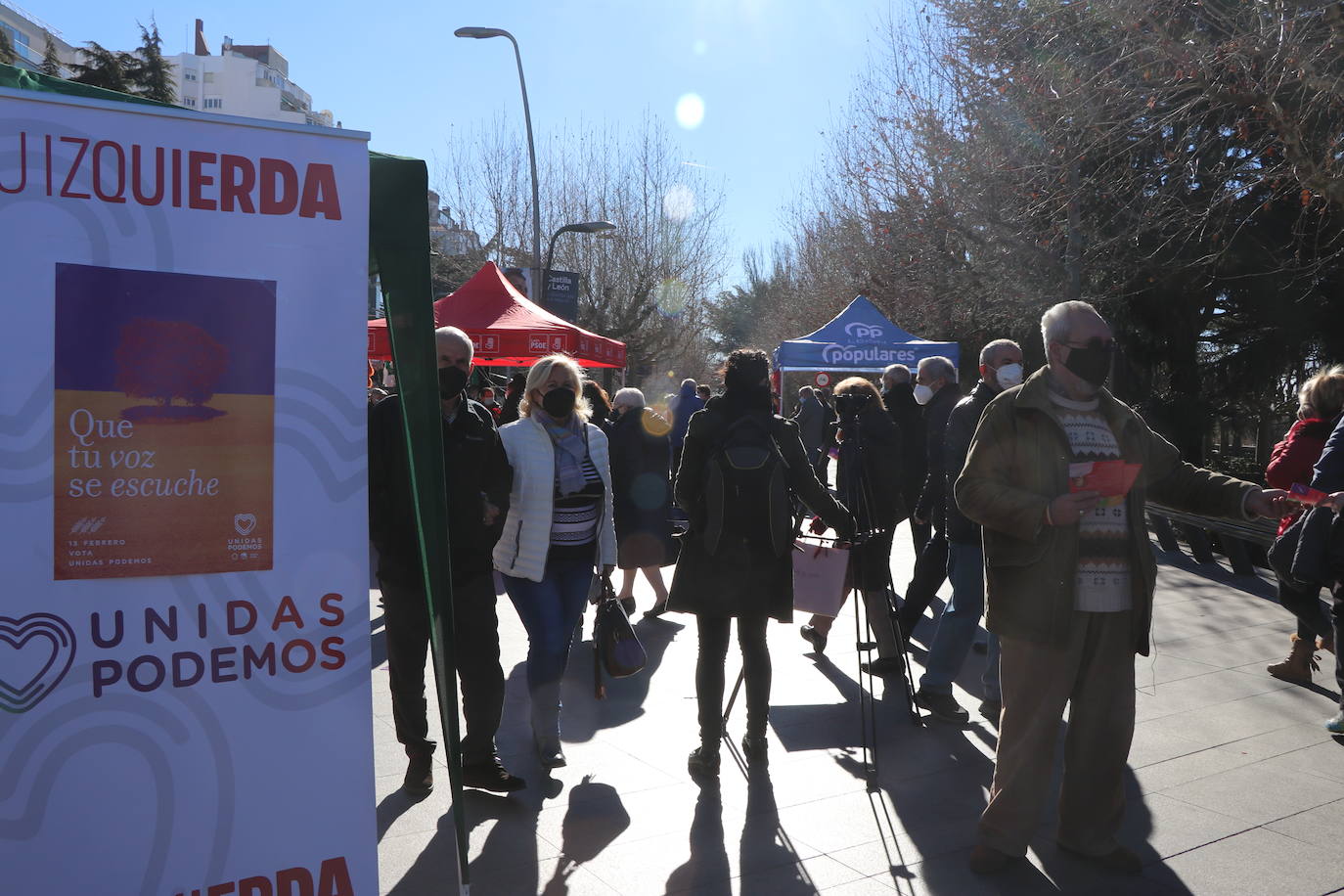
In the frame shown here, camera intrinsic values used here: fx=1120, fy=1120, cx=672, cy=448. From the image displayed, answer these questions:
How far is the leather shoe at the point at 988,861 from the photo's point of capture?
3.80m

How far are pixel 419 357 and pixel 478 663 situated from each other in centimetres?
205

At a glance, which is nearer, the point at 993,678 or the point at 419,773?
the point at 419,773

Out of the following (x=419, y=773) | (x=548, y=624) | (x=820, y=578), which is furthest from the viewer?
(x=820, y=578)

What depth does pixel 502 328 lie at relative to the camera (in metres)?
11.2

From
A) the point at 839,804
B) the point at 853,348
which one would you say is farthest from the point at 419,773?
the point at 853,348

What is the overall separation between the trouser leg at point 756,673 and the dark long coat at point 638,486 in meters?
3.55

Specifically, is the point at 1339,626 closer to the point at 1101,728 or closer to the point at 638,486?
the point at 1101,728

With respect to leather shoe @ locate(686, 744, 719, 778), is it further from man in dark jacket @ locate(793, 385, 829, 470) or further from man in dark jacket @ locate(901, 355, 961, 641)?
man in dark jacket @ locate(793, 385, 829, 470)

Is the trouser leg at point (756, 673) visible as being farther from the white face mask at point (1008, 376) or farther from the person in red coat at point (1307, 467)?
the person in red coat at point (1307, 467)

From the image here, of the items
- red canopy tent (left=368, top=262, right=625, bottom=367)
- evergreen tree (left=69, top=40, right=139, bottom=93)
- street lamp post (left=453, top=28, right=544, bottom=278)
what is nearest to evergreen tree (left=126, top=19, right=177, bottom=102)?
evergreen tree (left=69, top=40, right=139, bottom=93)

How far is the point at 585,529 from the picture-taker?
4.95 m

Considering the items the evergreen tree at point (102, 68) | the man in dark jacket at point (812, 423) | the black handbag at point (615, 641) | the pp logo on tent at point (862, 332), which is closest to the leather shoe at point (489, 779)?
the black handbag at point (615, 641)

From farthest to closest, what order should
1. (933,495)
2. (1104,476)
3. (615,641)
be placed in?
1. (933,495)
2. (615,641)
3. (1104,476)

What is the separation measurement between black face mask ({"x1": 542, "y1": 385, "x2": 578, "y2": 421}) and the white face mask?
2284 mm
